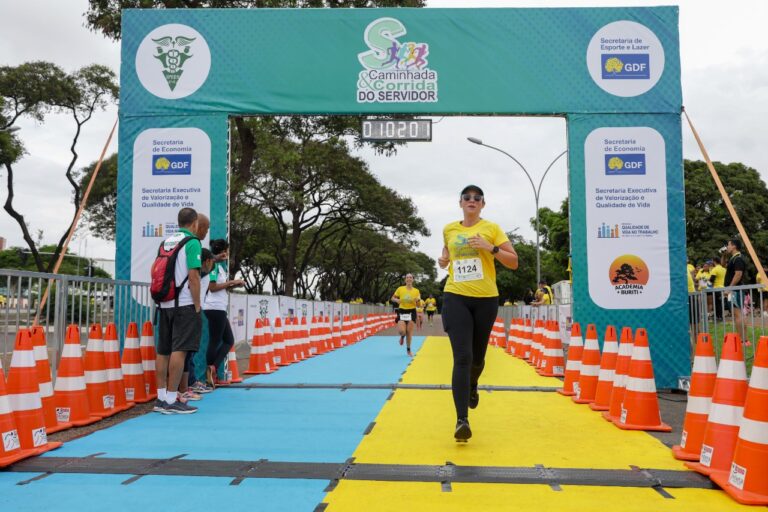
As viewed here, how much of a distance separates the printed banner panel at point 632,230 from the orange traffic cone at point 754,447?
5.33m

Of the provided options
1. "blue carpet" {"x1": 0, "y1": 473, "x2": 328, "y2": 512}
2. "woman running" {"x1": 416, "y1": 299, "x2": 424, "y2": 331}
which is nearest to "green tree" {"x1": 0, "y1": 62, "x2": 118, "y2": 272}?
"woman running" {"x1": 416, "y1": 299, "x2": 424, "y2": 331}

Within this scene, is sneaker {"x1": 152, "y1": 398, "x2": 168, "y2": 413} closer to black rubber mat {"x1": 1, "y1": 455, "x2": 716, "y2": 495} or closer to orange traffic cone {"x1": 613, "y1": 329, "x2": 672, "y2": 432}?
black rubber mat {"x1": 1, "y1": 455, "x2": 716, "y2": 495}

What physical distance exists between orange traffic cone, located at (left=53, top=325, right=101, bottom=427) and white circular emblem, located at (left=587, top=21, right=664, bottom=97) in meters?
7.69

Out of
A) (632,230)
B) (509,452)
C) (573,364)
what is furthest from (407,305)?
(509,452)

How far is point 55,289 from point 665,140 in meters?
8.15

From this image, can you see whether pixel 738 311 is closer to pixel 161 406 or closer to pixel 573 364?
pixel 573 364

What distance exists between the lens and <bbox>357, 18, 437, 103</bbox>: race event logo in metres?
9.65

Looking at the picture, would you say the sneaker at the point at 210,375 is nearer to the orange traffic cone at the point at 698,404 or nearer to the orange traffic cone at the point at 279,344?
the orange traffic cone at the point at 279,344

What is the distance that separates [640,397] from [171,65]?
7.81 metres

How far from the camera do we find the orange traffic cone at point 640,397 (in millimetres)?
6125

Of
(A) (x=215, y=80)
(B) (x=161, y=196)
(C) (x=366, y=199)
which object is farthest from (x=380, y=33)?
(C) (x=366, y=199)

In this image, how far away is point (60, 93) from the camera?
25.3 metres

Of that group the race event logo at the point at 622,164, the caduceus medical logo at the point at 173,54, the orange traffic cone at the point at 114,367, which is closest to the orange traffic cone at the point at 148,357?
the orange traffic cone at the point at 114,367

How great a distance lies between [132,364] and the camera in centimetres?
752
